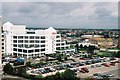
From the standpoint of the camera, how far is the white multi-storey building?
1089 cm

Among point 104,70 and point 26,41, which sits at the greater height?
point 26,41

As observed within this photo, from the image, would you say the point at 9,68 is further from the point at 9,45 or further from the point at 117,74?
the point at 9,45

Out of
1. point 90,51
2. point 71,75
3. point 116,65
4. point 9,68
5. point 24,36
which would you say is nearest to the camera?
point 71,75

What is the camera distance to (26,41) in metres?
11.0

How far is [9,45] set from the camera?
11156 mm

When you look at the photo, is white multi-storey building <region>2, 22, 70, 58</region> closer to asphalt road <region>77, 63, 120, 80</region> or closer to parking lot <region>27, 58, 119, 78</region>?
parking lot <region>27, 58, 119, 78</region>

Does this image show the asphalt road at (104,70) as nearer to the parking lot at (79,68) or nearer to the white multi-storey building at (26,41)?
the parking lot at (79,68)

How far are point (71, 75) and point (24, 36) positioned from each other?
526 cm

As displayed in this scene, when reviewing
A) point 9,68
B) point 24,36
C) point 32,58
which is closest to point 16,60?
point 32,58

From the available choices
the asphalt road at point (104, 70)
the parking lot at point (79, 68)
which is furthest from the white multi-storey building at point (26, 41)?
the asphalt road at point (104, 70)

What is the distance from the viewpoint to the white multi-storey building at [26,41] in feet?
35.7

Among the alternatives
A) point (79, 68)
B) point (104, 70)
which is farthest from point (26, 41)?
point (104, 70)

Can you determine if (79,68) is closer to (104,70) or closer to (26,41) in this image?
(104,70)

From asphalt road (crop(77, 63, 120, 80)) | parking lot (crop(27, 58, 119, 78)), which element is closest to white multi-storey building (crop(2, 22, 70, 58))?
parking lot (crop(27, 58, 119, 78))
